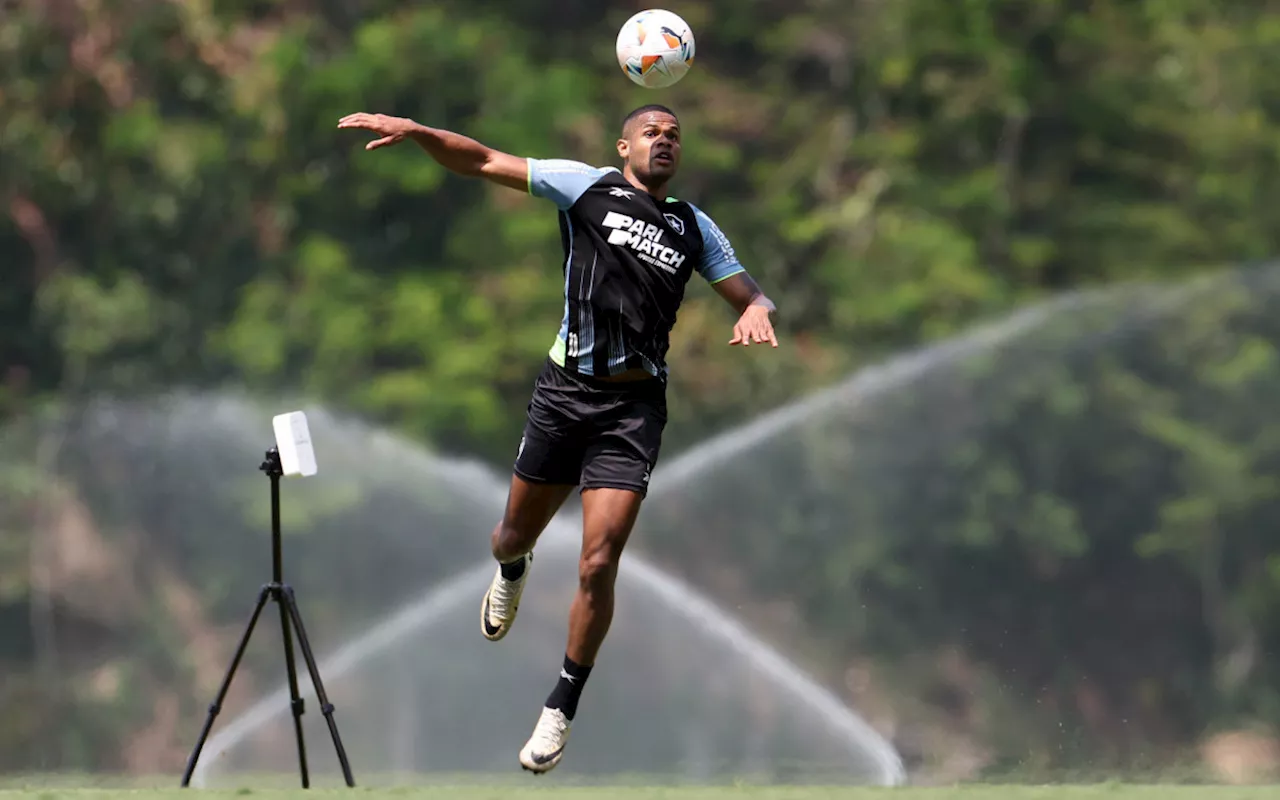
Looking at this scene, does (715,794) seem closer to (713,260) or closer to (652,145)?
(713,260)

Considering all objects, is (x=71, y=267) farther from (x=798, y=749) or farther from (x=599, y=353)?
(x=599, y=353)

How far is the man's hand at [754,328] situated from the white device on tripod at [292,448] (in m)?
2.03

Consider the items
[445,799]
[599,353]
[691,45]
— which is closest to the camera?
[445,799]

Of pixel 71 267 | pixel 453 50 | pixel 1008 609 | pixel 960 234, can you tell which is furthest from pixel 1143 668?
pixel 71 267

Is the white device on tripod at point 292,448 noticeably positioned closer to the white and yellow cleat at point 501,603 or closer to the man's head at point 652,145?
the white and yellow cleat at point 501,603

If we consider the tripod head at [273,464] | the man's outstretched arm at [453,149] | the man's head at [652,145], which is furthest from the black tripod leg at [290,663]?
the man's head at [652,145]

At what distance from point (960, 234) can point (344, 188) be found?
7.64 meters

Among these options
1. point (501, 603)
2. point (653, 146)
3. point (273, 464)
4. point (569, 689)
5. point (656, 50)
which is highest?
point (656, 50)

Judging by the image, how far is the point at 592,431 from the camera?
27.7 feet

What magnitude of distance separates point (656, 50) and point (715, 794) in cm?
324

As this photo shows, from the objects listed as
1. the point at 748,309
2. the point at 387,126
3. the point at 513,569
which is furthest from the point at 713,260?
the point at 513,569

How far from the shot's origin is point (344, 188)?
2542cm

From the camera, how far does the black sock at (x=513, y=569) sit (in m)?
9.23

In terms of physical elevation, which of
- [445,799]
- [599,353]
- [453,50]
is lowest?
[445,799]
